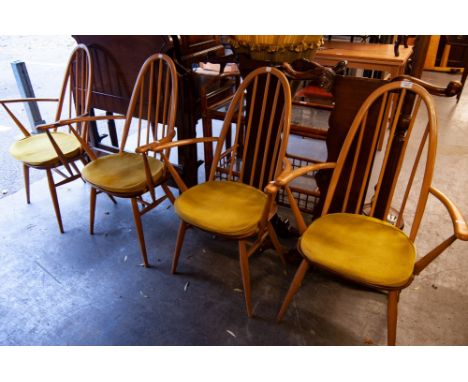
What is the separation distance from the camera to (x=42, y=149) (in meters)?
1.96

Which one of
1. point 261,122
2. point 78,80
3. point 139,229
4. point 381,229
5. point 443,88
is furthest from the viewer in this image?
point 78,80

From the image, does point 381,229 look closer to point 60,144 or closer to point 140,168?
point 140,168

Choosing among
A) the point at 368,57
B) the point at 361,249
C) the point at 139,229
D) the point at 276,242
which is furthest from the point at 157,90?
the point at 368,57

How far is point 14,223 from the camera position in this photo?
211 cm

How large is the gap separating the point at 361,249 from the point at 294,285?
1.07ft

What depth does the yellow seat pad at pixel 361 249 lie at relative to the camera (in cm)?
112

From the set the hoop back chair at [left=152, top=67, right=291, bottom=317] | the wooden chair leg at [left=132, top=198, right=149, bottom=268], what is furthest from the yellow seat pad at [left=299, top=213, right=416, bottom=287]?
the wooden chair leg at [left=132, top=198, right=149, bottom=268]

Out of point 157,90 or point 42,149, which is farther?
point 42,149

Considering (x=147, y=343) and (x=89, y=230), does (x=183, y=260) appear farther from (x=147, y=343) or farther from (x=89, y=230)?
(x=89, y=230)

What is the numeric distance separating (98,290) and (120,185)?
0.53m

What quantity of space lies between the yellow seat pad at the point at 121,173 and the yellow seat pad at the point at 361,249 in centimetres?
83

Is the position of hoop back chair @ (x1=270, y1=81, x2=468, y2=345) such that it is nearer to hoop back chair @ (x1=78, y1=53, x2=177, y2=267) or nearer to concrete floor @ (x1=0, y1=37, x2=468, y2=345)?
concrete floor @ (x1=0, y1=37, x2=468, y2=345)

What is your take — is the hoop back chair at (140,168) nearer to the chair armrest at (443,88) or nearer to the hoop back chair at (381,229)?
the hoop back chair at (381,229)

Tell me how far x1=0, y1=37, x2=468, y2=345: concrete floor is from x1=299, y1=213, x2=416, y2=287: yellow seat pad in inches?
17.7
